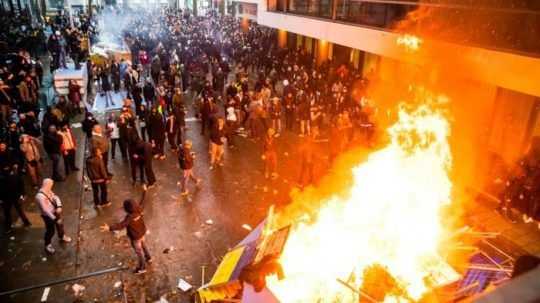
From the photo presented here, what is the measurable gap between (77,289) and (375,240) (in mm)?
5546

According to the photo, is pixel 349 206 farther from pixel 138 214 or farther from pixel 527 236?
pixel 527 236

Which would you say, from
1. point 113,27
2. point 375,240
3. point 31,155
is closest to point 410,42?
point 375,240

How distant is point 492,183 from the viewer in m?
11.2

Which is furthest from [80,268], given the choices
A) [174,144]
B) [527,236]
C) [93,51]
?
[93,51]

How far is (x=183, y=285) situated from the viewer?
7449 mm

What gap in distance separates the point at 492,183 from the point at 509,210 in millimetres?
1365

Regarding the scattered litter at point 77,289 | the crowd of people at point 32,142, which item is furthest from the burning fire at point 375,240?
the crowd of people at point 32,142

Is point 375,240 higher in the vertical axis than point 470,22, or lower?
lower

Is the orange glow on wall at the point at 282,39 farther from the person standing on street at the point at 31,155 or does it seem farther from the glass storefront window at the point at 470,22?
the person standing on street at the point at 31,155

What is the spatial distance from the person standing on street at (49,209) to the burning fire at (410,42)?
12020mm

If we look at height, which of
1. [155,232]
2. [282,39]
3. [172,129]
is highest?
[282,39]

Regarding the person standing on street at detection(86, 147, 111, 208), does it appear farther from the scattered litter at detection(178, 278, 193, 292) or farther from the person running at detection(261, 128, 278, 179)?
the person running at detection(261, 128, 278, 179)

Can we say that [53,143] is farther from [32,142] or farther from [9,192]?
[9,192]

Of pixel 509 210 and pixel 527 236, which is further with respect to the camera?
pixel 509 210
